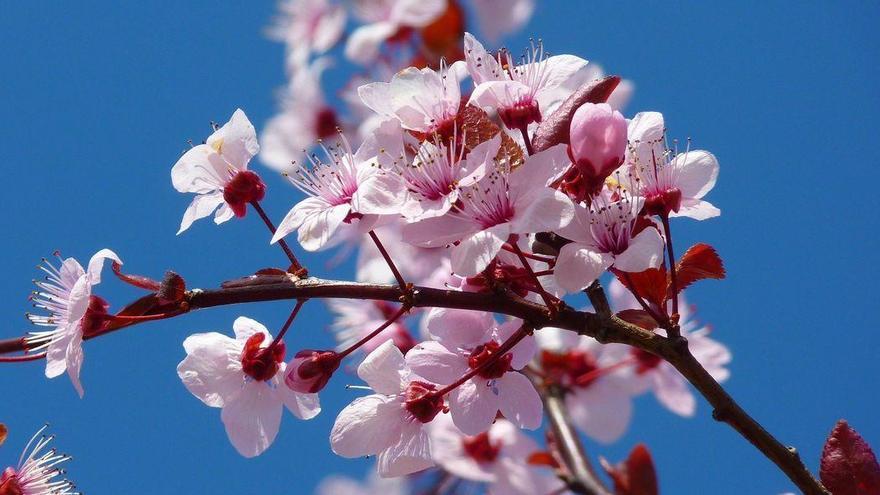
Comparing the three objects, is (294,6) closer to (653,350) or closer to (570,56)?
(570,56)

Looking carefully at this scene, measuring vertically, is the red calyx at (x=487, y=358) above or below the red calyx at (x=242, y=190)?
below

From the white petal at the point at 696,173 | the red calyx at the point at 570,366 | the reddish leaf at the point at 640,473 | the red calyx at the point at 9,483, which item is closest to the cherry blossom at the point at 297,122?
the red calyx at the point at 570,366

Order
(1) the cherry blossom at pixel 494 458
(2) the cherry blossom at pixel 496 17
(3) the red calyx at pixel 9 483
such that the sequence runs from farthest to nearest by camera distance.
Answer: (2) the cherry blossom at pixel 496 17, (1) the cherry blossom at pixel 494 458, (3) the red calyx at pixel 9 483

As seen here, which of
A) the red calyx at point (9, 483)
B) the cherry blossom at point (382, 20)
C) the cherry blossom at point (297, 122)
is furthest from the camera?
the cherry blossom at point (297, 122)

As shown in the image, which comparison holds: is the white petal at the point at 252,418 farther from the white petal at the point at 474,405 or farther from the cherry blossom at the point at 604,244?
the cherry blossom at the point at 604,244

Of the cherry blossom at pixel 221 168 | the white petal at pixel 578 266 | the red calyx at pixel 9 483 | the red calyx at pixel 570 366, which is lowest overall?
the white petal at pixel 578 266

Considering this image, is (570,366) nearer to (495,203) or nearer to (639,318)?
(639,318)

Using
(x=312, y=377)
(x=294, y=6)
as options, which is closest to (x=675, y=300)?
(x=312, y=377)
